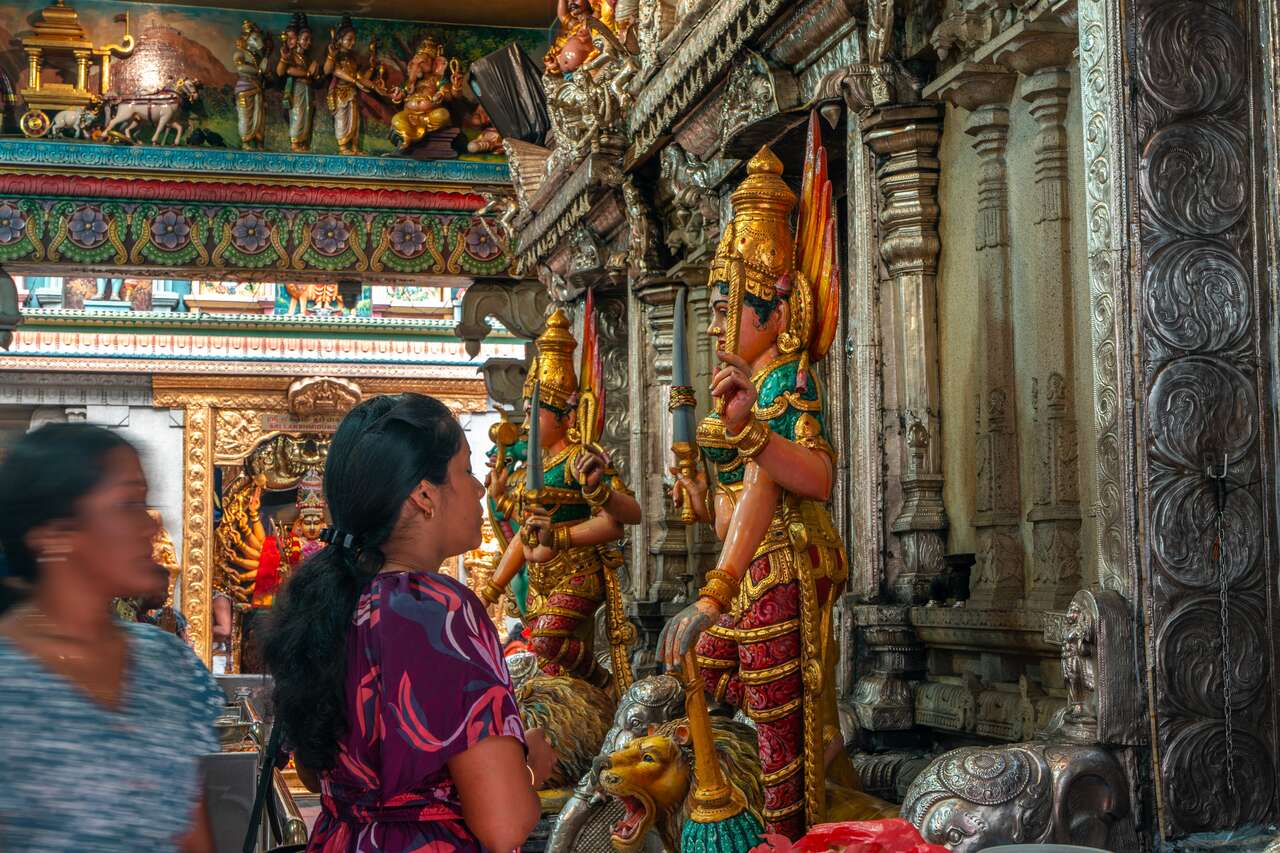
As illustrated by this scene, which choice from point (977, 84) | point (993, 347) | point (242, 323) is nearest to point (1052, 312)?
point (993, 347)

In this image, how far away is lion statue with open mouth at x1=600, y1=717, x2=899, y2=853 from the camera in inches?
152

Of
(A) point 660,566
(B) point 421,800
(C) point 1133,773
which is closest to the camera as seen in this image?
(B) point 421,800

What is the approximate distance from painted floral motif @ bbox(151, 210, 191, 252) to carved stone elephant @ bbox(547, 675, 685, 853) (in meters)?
7.10

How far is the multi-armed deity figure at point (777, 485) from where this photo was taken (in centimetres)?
368

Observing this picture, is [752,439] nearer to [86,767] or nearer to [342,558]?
[342,558]

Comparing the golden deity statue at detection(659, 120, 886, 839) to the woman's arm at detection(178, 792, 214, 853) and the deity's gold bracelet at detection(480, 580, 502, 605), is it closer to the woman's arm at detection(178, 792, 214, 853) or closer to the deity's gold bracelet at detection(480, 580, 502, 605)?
the woman's arm at detection(178, 792, 214, 853)

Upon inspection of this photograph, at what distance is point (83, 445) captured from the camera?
1766 millimetres

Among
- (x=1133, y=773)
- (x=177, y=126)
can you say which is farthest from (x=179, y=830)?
(x=177, y=126)

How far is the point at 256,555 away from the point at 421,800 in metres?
16.1

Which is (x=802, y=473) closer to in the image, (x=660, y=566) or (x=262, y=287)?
(x=660, y=566)

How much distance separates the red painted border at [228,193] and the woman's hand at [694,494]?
7.00 metres

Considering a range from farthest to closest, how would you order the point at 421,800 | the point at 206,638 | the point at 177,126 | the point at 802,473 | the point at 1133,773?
1. the point at 206,638
2. the point at 177,126
3. the point at 802,473
4. the point at 1133,773
5. the point at 421,800

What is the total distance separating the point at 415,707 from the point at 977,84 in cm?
304

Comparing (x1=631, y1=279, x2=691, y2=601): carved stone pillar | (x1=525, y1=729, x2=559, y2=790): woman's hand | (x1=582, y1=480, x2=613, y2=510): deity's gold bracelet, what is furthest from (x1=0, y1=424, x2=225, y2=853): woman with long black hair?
(x1=631, y1=279, x2=691, y2=601): carved stone pillar
